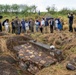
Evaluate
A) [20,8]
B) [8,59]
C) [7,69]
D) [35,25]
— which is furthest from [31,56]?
[20,8]

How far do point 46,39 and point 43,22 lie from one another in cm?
384

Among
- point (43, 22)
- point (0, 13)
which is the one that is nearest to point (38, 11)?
point (0, 13)

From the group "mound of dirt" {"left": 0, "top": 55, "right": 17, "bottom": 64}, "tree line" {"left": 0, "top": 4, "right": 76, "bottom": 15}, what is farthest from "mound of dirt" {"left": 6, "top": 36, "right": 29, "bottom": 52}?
"tree line" {"left": 0, "top": 4, "right": 76, "bottom": 15}

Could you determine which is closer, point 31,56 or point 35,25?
point 31,56

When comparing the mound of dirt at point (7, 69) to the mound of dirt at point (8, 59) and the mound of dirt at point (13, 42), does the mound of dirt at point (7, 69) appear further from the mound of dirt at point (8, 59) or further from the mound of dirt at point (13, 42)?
the mound of dirt at point (13, 42)

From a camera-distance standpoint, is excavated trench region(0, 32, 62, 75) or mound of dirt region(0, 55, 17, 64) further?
mound of dirt region(0, 55, 17, 64)

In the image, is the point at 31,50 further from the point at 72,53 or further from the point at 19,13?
the point at 19,13

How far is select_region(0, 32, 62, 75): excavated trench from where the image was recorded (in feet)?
35.0

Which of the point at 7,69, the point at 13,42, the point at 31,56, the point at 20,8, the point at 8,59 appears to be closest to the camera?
the point at 7,69

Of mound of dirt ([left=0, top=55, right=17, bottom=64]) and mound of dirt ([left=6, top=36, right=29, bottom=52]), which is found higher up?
mound of dirt ([left=6, top=36, right=29, bottom=52])

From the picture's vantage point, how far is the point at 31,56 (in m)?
11.4

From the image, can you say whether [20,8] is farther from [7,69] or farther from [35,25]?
[7,69]

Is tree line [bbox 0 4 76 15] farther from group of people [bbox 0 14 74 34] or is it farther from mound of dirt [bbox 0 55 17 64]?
mound of dirt [bbox 0 55 17 64]

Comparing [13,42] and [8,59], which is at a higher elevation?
[13,42]
